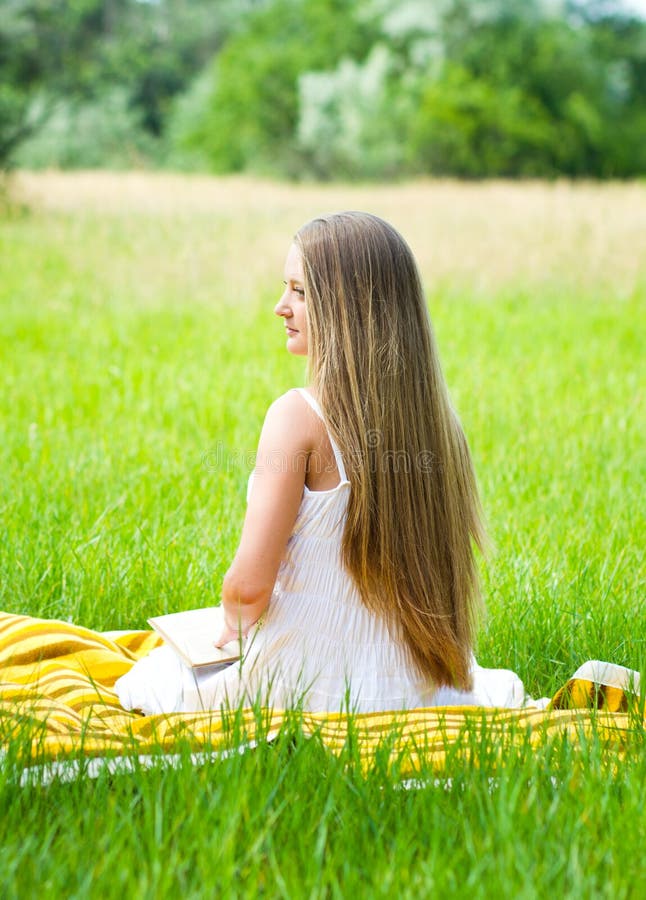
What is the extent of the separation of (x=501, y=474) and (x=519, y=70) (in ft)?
105

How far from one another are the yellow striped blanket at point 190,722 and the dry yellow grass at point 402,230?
6.30m

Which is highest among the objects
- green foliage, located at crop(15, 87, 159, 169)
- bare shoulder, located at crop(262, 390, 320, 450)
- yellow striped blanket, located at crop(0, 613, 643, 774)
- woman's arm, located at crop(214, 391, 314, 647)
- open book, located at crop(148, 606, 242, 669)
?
green foliage, located at crop(15, 87, 159, 169)

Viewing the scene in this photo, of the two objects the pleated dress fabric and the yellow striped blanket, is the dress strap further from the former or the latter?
the yellow striped blanket

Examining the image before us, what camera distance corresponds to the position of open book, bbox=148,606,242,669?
2229 mm

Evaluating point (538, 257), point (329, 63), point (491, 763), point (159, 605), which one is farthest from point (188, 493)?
point (329, 63)

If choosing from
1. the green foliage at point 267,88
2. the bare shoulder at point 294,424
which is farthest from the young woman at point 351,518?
the green foliage at point 267,88

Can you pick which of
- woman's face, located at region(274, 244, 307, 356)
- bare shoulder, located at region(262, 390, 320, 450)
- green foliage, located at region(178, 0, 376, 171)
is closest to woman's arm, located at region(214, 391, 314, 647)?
bare shoulder, located at region(262, 390, 320, 450)

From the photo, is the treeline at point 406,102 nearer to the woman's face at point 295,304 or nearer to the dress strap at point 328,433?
the woman's face at point 295,304

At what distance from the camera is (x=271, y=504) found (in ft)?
7.05

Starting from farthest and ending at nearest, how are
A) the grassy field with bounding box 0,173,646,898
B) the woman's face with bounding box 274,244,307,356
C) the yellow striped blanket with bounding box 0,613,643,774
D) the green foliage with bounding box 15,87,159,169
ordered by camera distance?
the green foliage with bounding box 15,87,159,169 < the woman's face with bounding box 274,244,307,356 < the yellow striped blanket with bounding box 0,613,643,774 < the grassy field with bounding box 0,173,646,898

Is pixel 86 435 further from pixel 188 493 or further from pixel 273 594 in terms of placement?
pixel 273 594

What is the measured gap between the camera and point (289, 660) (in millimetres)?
2266

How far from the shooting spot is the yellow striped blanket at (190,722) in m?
1.97

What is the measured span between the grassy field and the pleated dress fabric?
298mm
